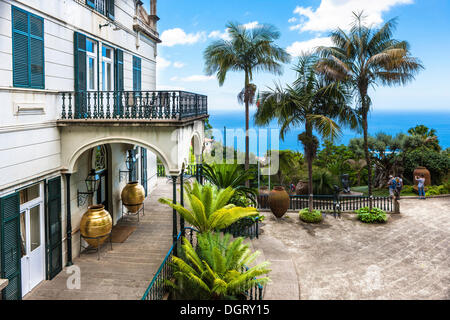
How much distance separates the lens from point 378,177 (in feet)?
83.6

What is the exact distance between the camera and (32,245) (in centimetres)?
841

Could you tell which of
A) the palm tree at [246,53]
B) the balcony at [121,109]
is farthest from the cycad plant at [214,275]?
the palm tree at [246,53]

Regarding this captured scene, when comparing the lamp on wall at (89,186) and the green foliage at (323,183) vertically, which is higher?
the lamp on wall at (89,186)

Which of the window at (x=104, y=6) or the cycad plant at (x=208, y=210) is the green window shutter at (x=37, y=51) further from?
the cycad plant at (x=208, y=210)

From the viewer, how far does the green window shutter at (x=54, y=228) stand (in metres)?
8.80

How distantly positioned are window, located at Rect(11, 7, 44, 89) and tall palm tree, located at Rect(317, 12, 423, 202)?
1101 centimetres

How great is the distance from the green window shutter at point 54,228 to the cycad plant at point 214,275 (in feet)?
10.2

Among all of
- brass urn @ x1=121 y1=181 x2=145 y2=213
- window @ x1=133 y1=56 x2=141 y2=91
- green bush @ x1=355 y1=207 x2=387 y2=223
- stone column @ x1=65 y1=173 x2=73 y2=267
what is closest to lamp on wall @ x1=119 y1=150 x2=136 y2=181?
brass urn @ x1=121 y1=181 x2=145 y2=213

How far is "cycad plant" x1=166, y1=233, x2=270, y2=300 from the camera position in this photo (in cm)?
788

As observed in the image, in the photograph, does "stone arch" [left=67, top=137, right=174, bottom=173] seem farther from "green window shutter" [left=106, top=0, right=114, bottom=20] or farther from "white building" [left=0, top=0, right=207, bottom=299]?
"green window shutter" [left=106, top=0, right=114, bottom=20]

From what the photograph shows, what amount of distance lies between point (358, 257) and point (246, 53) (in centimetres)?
1098

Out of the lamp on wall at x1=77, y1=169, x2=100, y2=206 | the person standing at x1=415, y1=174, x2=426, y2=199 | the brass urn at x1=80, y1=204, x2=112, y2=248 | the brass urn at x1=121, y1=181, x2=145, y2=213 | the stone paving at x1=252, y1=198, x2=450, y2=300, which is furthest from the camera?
the person standing at x1=415, y1=174, x2=426, y2=199

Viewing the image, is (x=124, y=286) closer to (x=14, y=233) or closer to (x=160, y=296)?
(x=160, y=296)
